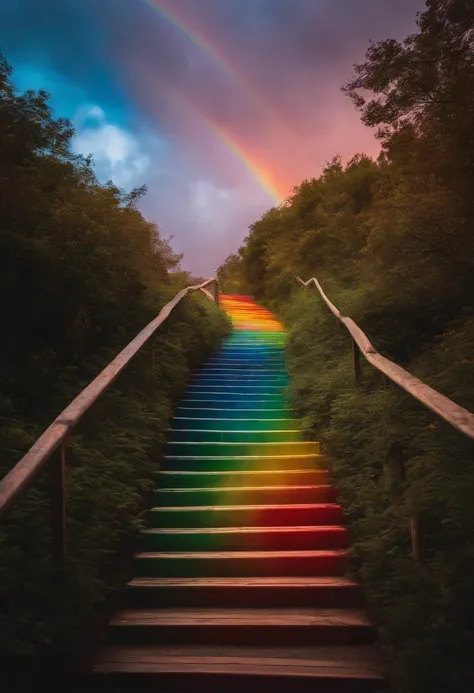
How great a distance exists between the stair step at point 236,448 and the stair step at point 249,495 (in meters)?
0.77

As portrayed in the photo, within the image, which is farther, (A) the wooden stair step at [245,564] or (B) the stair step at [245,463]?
(B) the stair step at [245,463]

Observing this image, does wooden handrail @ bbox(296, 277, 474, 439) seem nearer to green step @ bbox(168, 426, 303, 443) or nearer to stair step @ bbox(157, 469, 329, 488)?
stair step @ bbox(157, 469, 329, 488)

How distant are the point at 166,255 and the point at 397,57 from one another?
796 centimetres

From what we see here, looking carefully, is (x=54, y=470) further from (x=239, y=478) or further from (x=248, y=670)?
(x=239, y=478)

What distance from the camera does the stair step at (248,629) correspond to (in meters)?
2.57

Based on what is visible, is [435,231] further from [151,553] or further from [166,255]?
[166,255]

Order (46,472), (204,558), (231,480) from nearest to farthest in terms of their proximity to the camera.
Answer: (46,472)
(204,558)
(231,480)

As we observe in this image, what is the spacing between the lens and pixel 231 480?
4.15m

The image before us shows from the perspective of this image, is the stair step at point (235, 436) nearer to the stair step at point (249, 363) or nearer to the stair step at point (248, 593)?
the stair step at point (248, 593)

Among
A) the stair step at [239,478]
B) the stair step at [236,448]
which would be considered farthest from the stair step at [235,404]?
the stair step at [239,478]

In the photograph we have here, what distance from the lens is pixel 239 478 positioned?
4.15 m

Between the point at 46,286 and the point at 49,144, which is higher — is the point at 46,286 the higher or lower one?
the lower one

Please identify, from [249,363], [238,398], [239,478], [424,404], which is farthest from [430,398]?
[249,363]

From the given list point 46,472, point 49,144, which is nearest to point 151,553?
point 46,472
